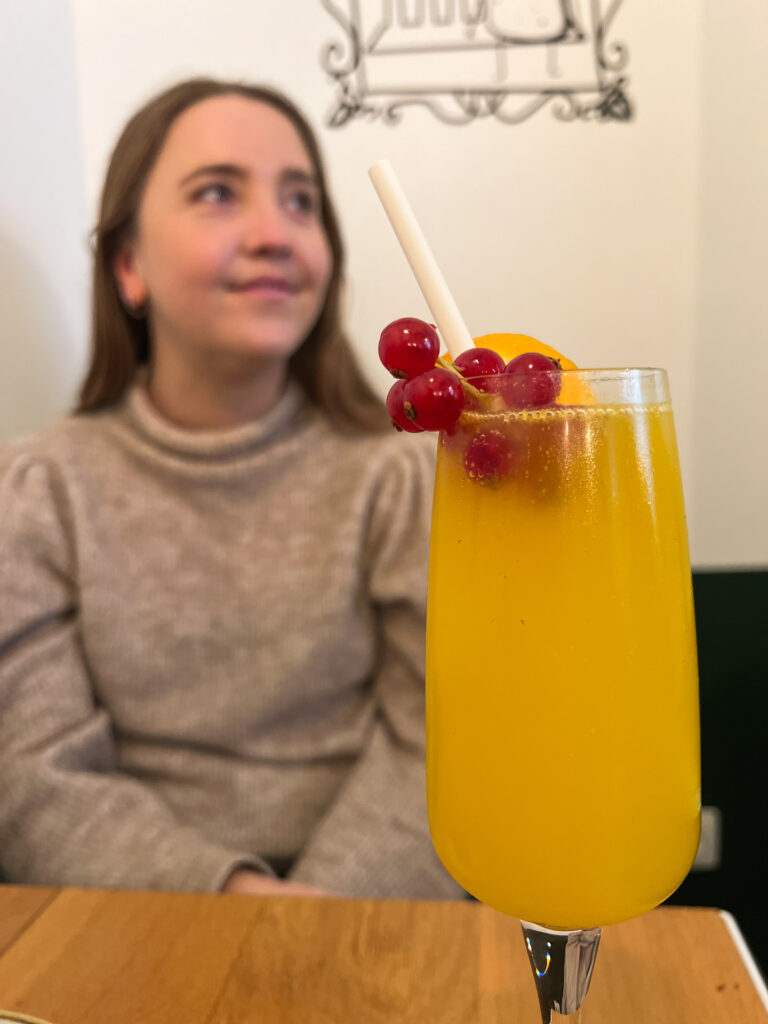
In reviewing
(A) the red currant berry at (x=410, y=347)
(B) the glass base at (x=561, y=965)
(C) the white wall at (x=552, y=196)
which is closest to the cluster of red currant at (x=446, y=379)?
(A) the red currant berry at (x=410, y=347)

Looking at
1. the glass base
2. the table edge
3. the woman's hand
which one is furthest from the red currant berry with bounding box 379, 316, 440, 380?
the woman's hand

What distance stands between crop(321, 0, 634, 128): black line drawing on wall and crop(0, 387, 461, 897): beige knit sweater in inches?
29.2

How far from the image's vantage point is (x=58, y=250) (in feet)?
5.63

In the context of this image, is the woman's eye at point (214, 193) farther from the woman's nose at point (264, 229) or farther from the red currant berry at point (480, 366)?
the red currant berry at point (480, 366)

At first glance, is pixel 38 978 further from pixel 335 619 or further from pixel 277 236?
pixel 277 236

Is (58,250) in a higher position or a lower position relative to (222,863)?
higher

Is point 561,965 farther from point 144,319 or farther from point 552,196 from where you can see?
Answer: point 552,196

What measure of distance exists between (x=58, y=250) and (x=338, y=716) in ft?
3.62

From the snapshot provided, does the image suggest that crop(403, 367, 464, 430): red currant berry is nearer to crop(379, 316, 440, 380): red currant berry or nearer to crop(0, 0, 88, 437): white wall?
crop(379, 316, 440, 380): red currant berry

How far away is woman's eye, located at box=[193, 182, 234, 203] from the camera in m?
1.32

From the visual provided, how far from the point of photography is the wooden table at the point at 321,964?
604mm

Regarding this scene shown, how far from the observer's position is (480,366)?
0.52 meters

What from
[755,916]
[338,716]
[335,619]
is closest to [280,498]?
[335,619]

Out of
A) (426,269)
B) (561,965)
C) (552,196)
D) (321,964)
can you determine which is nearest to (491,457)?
(426,269)
